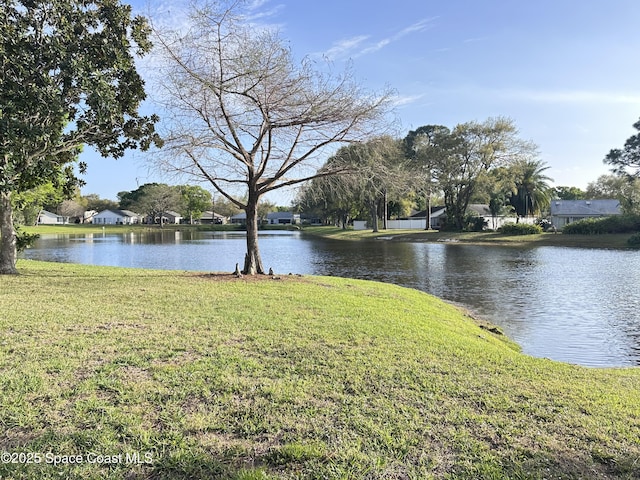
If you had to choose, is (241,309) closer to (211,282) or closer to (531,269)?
(211,282)

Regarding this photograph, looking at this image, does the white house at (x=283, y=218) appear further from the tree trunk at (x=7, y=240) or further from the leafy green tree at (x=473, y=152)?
the tree trunk at (x=7, y=240)

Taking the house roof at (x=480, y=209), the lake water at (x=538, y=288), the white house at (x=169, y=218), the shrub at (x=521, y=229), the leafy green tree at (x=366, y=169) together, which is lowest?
the lake water at (x=538, y=288)

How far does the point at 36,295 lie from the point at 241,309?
466cm

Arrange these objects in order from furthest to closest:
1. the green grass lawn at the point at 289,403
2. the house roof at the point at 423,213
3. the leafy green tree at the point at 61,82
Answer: the house roof at the point at 423,213 < the leafy green tree at the point at 61,82 < the green grass lawn at the point at 289,403

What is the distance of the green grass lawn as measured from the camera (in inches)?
130

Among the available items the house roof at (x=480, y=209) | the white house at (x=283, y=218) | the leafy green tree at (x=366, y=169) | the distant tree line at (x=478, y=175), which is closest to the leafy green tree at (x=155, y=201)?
the white house at (x=283, y=218)

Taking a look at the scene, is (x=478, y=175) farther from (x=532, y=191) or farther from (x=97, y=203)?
(x=97, y=203)

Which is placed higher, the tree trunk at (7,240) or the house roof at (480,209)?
the house roof at (480,209)

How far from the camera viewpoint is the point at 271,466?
3.23m

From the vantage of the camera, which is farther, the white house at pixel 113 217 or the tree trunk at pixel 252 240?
the white house at pixel 113 217

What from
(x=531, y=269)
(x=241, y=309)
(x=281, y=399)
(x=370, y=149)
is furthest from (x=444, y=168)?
(x=281, y=399)

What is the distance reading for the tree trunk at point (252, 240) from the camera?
14039 millimetres

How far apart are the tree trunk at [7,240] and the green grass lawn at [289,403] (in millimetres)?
6654

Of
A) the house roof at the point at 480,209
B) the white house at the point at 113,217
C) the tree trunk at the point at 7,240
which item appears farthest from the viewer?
the white house at the point at 113,217
